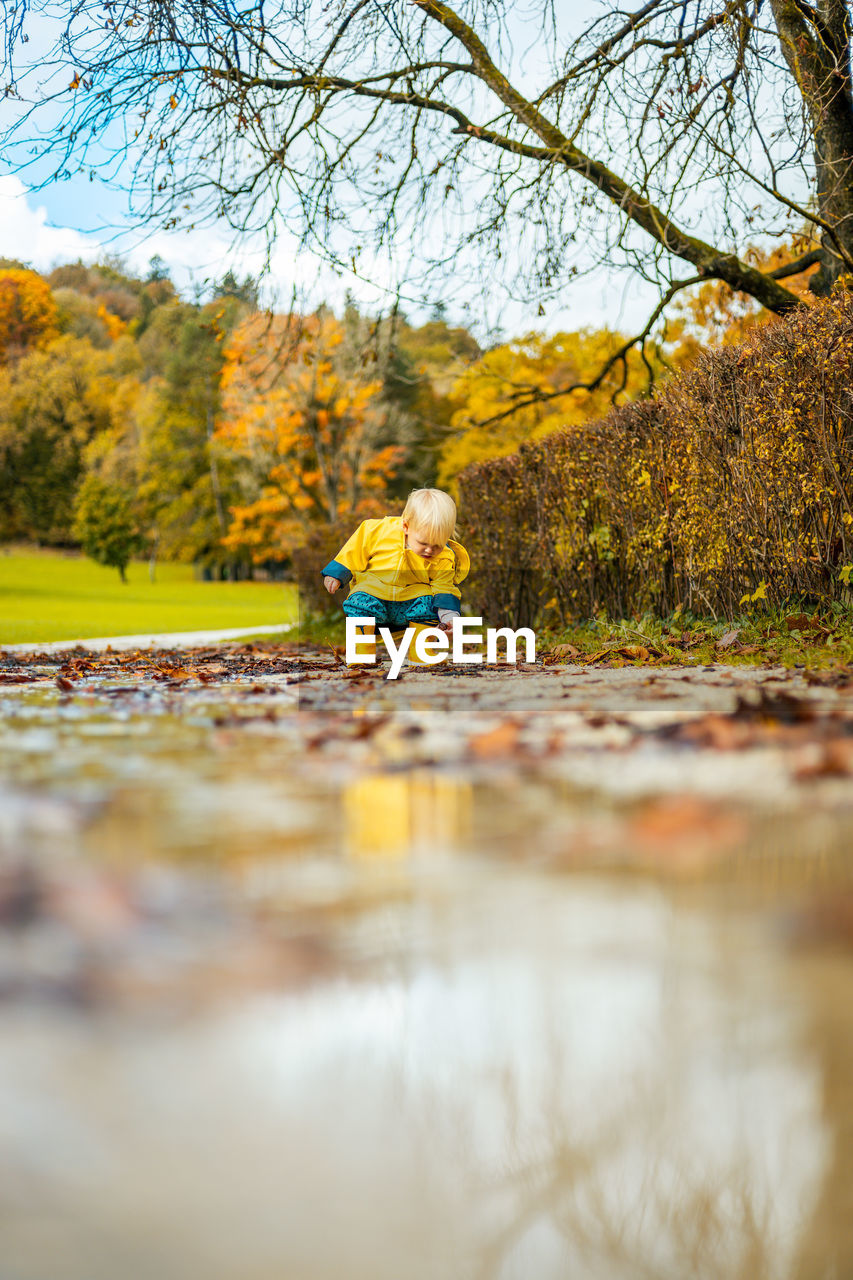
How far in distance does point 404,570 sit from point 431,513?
0.59 metres

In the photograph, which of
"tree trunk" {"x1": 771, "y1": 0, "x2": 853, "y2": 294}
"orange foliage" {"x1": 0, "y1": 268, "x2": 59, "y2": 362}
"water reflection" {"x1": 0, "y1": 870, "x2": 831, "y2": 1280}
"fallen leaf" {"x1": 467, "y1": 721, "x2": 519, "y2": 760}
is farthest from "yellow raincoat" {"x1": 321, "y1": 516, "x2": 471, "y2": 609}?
"orange foliage" {"x1": 0, "y1": 268, "x2": 59, "y2": 362}

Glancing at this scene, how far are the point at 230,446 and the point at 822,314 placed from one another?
44017 mm

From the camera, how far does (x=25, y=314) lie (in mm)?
65375

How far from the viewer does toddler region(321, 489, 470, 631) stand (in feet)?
24.8

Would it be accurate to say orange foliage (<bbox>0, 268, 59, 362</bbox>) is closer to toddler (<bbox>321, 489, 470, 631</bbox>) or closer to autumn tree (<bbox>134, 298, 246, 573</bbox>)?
autumn tree (<bbox>134, 298, 246, 573</bbox>)

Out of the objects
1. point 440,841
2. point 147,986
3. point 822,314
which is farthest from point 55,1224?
point 822,314

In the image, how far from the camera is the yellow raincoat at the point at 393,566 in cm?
771

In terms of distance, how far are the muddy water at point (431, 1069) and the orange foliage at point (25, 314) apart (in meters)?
69.7

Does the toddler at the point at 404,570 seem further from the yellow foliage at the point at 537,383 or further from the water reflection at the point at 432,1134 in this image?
the yellow foliage at the point at 537,383

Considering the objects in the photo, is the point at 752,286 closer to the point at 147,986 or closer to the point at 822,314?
the point at 822,314

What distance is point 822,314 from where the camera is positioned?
249 inches

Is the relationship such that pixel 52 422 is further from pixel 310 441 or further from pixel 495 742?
pixel 495 742

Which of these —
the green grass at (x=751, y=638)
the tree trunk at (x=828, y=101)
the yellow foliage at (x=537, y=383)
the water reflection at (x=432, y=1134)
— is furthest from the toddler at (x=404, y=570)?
the yellow foliage at (x=537, y=383)

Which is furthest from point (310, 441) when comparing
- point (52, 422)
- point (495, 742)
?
point (495, 742)
